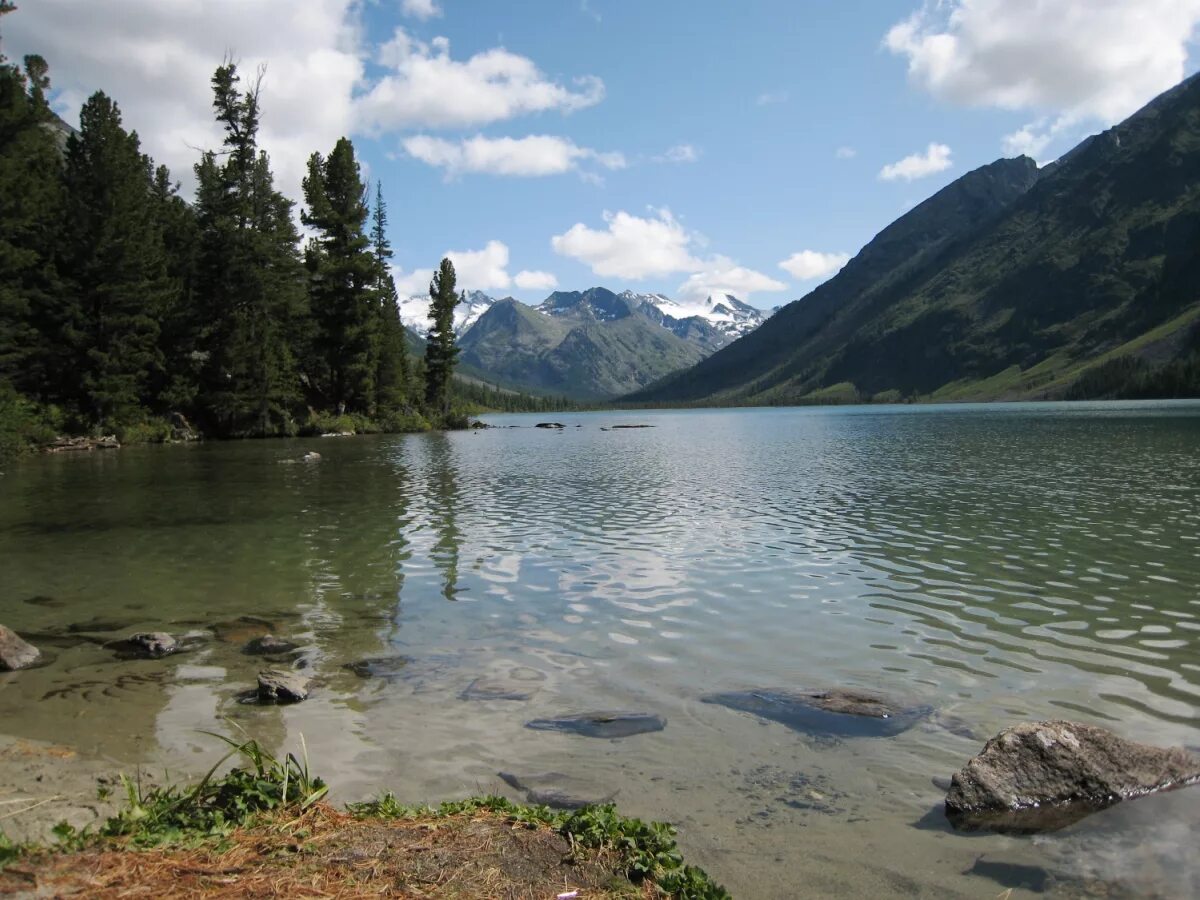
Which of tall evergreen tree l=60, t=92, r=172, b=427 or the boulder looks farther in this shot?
tall evergreen tree l=60, t=92, r=172, b=427

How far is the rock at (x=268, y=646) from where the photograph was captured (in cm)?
1358

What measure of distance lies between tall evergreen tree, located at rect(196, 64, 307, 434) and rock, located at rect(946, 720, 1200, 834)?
7853cm

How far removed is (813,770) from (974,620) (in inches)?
300

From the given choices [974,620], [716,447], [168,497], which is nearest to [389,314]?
[716,447]

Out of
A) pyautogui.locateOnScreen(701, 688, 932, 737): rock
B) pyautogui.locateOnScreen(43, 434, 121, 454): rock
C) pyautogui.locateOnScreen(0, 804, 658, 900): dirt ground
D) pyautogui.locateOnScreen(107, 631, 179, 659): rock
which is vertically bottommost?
pyautogui.locateOnScreen(701, 688, 932, 737): rock

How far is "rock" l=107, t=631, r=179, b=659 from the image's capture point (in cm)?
1315

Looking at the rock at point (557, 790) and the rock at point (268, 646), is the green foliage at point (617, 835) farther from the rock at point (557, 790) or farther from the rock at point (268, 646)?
the rock at point (268, 646)

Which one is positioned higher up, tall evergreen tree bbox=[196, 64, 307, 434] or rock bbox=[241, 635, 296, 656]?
tall evergreen tree bbox=[196, 64, 307, 434]

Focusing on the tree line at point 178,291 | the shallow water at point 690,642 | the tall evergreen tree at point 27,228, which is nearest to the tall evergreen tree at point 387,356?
the tree line at point 178,291

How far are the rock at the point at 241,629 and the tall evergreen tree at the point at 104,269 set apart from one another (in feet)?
187

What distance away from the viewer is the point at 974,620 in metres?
14.9

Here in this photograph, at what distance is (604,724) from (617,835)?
13.7 ft

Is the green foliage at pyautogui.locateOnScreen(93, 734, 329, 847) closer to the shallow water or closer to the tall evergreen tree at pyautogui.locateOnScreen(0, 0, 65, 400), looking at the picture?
the shallow water

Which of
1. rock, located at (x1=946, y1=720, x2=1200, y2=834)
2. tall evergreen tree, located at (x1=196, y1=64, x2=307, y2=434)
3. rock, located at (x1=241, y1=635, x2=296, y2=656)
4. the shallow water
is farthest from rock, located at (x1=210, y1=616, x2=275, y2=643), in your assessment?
tall evergreen tree, located at (x1=196, y1=64, x2=307, y2=434)
